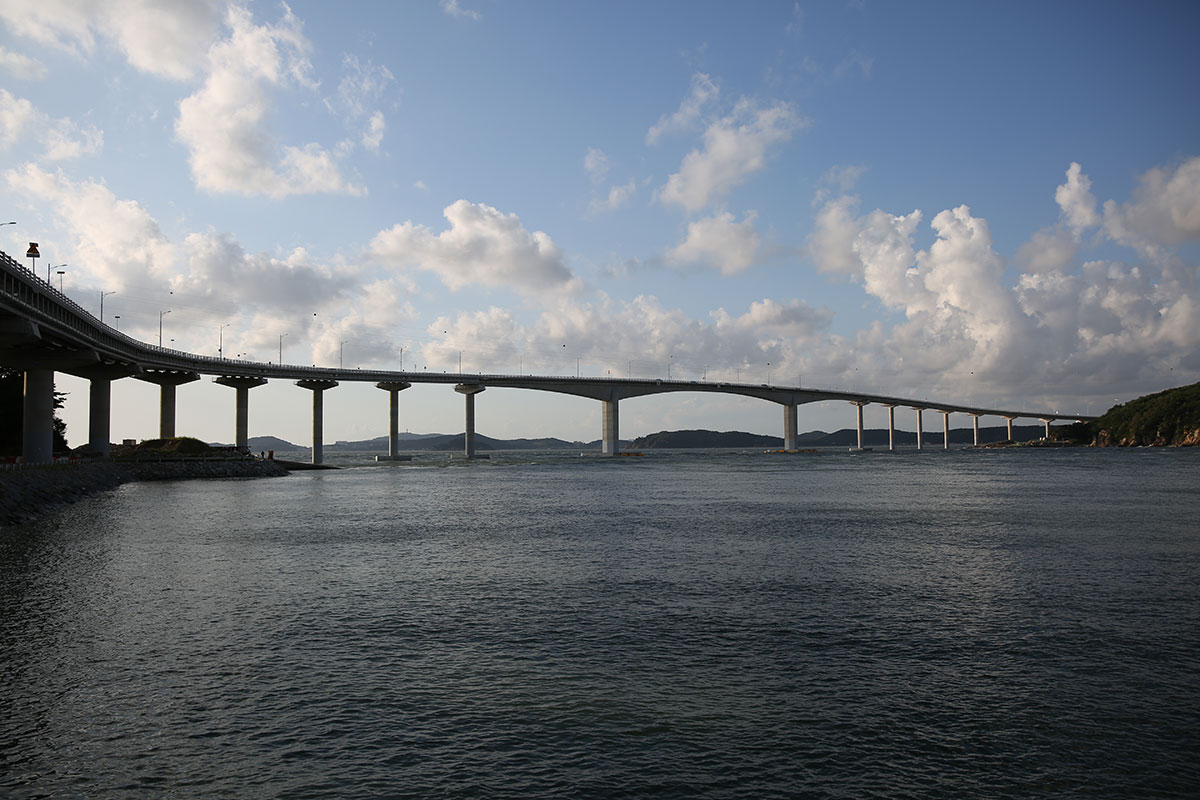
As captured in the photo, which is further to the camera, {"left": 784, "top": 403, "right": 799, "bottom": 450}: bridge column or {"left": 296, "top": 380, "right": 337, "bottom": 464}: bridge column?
{"left": 784, "top": 403, "right": 799, "bottom": 450}: bridge column

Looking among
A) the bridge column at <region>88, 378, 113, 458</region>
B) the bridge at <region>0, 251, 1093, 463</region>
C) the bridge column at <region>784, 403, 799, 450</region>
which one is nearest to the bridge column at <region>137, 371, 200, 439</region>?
the bridge at <region>0, 251, 1093, 463</region>

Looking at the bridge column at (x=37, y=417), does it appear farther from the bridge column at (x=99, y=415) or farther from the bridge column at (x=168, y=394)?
the bridge column at (x=168, y=394)

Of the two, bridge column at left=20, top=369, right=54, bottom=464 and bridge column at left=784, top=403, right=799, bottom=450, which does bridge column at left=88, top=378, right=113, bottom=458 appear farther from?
bridge column at left=784, top=403, right=799, bottom=450

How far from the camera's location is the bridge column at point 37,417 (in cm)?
6575

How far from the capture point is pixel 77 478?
57.5 meters

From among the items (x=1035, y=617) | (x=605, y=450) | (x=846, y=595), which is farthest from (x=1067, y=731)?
(x=605, y=450)

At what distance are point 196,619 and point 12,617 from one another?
13.3 ft

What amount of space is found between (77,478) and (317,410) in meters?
73.6

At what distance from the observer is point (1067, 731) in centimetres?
1065

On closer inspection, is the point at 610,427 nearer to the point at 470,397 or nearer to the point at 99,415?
the point at 470,397

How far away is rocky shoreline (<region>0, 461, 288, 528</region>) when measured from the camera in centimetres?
3951

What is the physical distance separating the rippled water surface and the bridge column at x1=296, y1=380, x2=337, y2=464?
334ft

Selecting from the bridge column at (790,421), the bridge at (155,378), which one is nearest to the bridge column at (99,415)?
the bridge at (155,378)

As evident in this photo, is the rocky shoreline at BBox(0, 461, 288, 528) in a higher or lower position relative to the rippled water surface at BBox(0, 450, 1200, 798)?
higher
